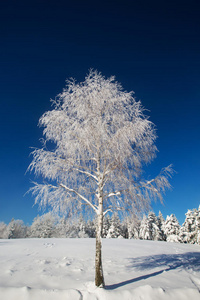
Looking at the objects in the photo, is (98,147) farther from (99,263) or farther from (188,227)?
(188,227)

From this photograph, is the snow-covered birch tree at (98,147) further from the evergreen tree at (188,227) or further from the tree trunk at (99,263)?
the evergreen tree at (188,227)

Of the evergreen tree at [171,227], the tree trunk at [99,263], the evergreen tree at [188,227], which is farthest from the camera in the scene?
the evergreen tree at [171,227]

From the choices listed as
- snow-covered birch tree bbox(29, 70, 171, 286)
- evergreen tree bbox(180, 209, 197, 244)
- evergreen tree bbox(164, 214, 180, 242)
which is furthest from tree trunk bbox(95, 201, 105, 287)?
evergreen tree bbox(164, 214, 180, 242)

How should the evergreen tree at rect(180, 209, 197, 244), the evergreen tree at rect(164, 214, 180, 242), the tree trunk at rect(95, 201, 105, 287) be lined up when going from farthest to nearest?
the evergreen tree at rect(164, 214, 180, 242)
the evergreen tree at rect(180, 209, 197, 244)
the tree trunk at rect(95, 201, 105, 287)

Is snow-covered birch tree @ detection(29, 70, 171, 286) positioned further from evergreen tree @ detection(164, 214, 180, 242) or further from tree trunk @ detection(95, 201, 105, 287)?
evergreen tree @ detection(164, 214, 180, 242)

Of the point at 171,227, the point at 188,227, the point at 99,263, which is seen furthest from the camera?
the point at 171,227

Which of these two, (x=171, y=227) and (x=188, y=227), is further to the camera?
(x=171, y=227)

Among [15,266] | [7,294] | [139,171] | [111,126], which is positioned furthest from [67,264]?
[111,126]

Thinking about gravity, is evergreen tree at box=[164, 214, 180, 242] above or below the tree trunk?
above

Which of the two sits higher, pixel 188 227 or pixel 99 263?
pixel 188 227

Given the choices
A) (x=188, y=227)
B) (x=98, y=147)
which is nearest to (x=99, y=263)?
(x=98, y=147)

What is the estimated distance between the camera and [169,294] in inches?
238

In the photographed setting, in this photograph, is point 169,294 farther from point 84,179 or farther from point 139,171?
point 84,179

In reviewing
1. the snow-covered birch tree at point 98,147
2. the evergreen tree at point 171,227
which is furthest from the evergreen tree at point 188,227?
the snow-covered birch tree at point 98,147
